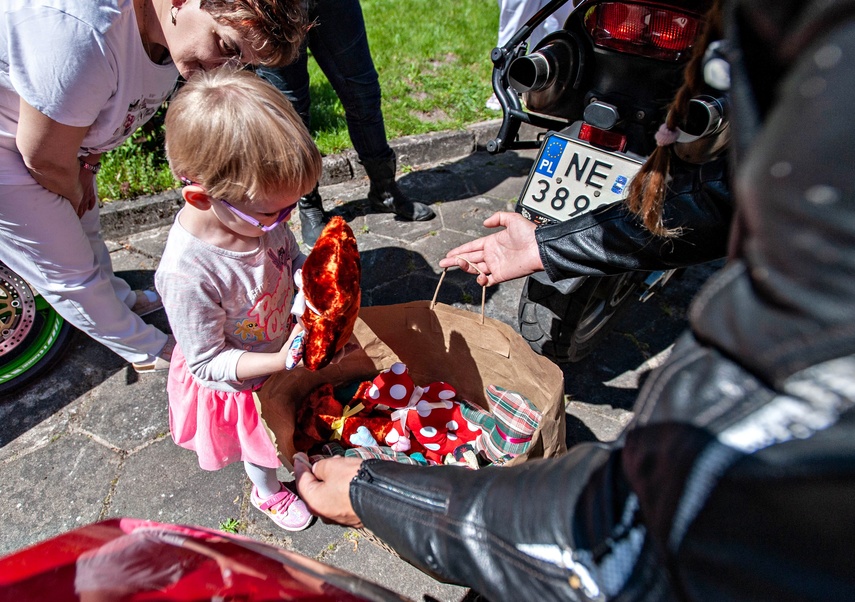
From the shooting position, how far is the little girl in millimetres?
1274

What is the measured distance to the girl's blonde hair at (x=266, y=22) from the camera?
1.34m

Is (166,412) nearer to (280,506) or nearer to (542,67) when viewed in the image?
(280,506)

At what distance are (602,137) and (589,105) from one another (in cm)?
12

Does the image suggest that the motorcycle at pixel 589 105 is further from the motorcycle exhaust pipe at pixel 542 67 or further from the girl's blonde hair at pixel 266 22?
the girl's blonde hair at pixel 266 22

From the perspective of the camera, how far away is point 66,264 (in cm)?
188

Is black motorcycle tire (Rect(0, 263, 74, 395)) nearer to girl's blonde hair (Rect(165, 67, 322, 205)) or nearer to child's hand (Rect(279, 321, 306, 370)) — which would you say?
girl's blonde hair (Rect(165, 67, 322, 205))

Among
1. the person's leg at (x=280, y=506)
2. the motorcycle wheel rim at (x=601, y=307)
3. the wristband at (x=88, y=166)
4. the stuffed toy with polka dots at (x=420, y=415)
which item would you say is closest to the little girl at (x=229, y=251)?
the person's leg at (x=280, y=506)

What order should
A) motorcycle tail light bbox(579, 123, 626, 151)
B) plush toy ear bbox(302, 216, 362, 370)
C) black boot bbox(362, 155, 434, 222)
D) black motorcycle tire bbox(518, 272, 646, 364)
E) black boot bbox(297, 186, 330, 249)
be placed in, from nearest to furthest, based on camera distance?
plush toy ear bbox(302, 216, 362, 370) → motorcycle tail light bbox(579, 123, 626, 151) → black motorcycle tire bbox(518, 272, 646, 364) → black boot bbox(297, 186, 330, 249) → black boot bbox(362, 155, 434, 222)

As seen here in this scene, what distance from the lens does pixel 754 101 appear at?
1.74 feet

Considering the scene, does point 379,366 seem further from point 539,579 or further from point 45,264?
point 539,579

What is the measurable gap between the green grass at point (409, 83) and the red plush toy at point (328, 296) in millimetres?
2433

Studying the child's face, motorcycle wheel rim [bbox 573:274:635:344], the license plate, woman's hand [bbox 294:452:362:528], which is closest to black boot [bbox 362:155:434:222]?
the license plate

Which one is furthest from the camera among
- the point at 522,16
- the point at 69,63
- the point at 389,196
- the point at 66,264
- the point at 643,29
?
the point at 522,16

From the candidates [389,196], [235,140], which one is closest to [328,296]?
[235,140]
